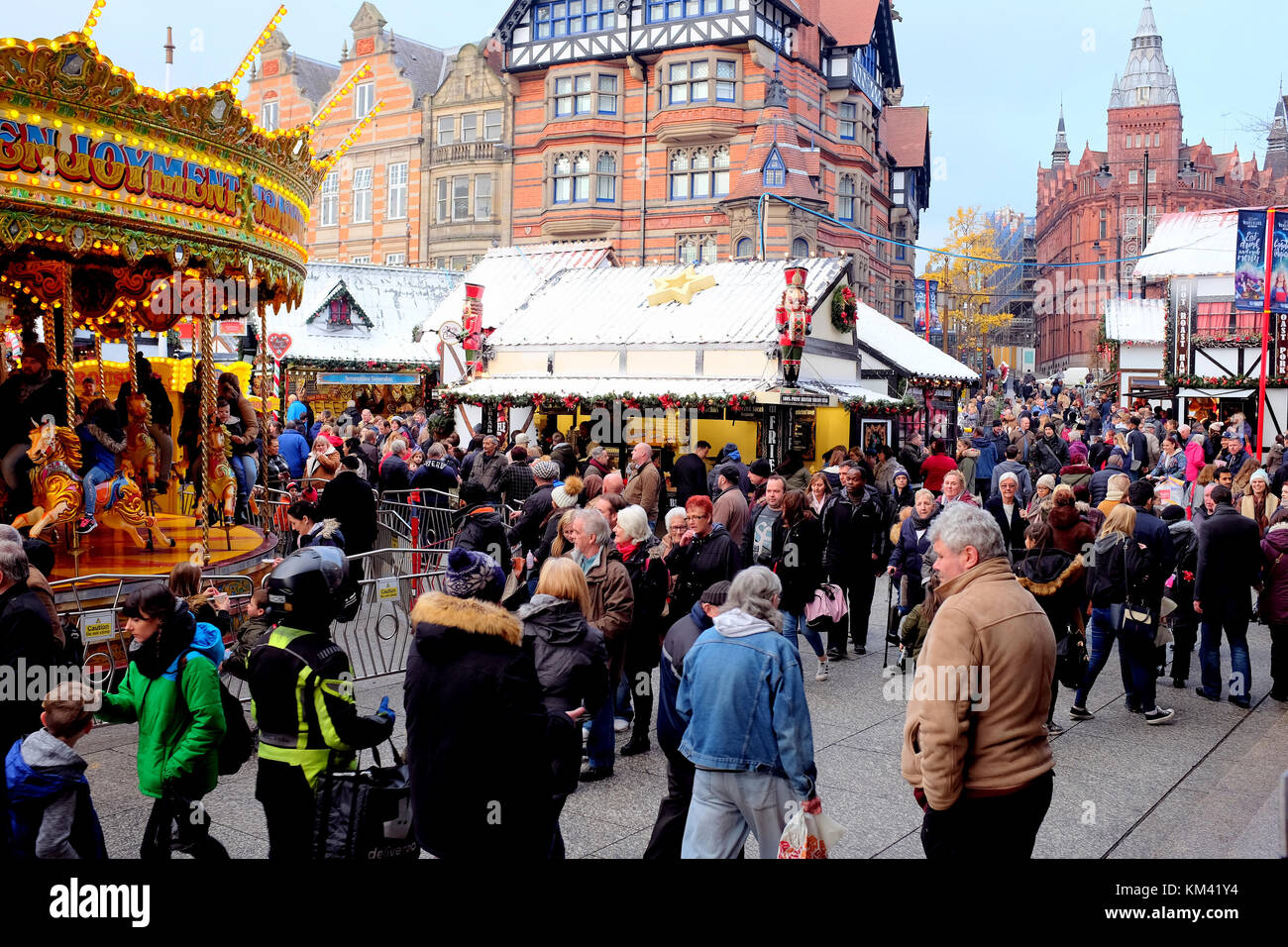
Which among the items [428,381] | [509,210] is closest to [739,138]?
[509,210]

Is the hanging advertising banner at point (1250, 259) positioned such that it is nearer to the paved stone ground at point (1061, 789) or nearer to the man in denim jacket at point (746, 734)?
the paved stone ground at point (1061, 789)

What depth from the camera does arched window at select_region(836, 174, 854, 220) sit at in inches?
1626

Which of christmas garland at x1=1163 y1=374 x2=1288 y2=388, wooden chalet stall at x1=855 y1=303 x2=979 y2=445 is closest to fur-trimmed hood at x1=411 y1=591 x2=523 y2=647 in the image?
wooden chalet stall at x1=855 y1=303 x2=979 y2=445

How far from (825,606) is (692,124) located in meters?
31.1

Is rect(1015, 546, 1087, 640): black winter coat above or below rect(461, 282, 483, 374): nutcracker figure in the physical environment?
below

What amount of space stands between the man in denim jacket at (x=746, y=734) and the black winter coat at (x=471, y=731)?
85 cm

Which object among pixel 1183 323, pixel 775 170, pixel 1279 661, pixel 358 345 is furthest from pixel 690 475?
pixel 1183 323

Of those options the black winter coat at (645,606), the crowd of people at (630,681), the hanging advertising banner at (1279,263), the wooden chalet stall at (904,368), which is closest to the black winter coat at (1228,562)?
the crowd of people at (630,681)

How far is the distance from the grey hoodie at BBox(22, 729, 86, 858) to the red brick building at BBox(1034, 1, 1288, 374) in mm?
75361

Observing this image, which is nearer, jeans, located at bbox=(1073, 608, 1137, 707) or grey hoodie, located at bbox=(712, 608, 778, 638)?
grey hoodie, located at bbox=(712, 608, 778, 638)

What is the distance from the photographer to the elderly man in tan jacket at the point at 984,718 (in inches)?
154

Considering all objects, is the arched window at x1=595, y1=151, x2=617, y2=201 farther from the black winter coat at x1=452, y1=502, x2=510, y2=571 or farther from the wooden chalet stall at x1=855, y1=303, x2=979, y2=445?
the black winter coat at x1=452, y1=502, x2=510, y2=571

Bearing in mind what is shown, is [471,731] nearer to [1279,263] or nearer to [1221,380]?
[1279,263]

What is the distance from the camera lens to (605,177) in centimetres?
3944
